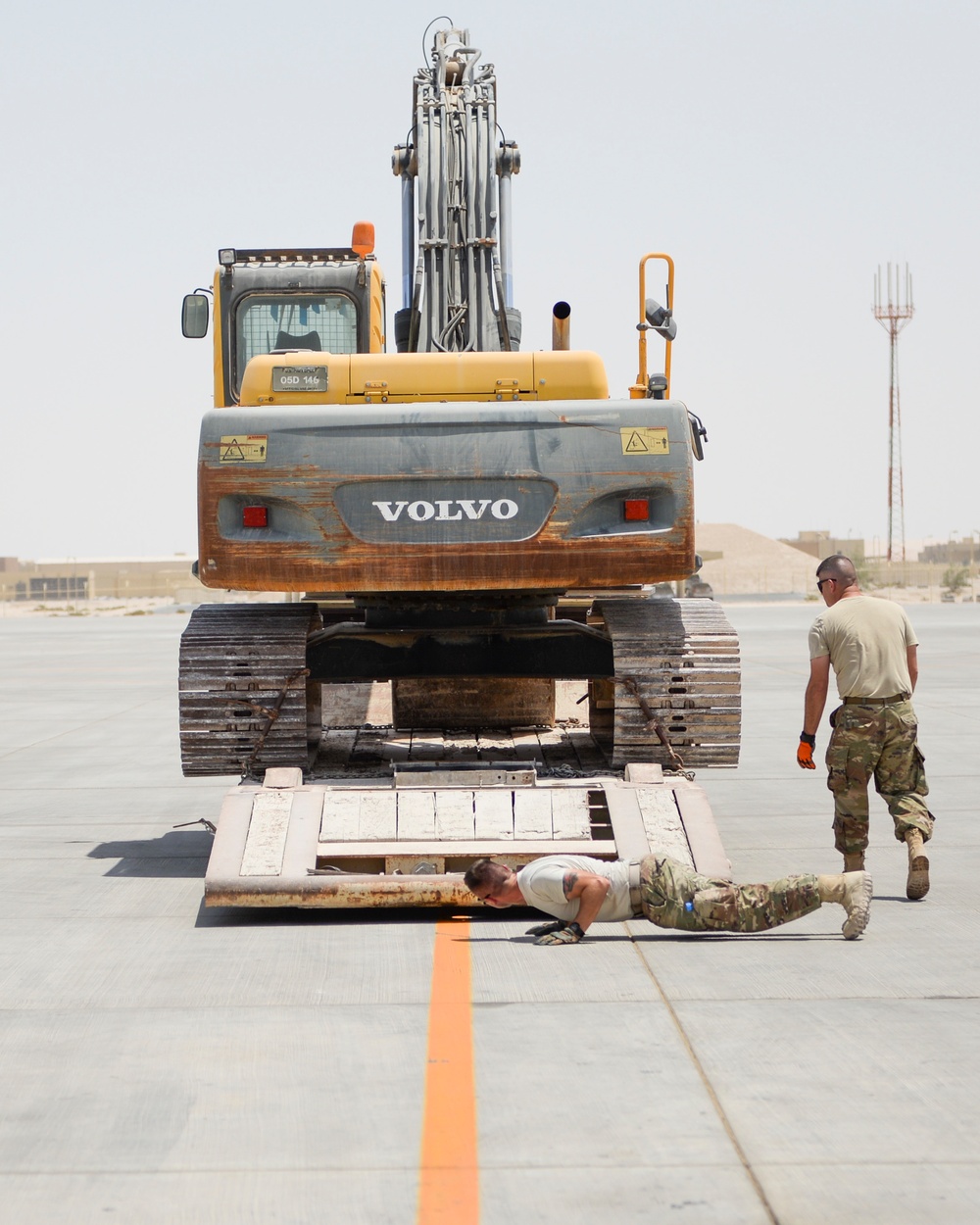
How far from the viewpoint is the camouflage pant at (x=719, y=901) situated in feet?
21.8

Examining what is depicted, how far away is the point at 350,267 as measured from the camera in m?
10.3

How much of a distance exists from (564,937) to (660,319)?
11.5 feet

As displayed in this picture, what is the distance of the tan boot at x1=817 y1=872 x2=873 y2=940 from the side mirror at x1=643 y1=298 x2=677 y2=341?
3169 millimetres

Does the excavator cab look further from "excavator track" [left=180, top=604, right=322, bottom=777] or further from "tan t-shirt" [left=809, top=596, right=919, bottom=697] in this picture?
"tan t-shirt" [left=809, top=596, right=919, bottom=697]

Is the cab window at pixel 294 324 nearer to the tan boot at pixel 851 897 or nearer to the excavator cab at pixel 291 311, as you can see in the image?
the excavator cab at pixel 291 311

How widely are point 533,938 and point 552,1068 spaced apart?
6.10 ft

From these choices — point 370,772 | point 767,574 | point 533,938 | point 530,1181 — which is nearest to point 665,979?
point 533,938

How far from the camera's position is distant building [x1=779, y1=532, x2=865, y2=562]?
110250 millimetres

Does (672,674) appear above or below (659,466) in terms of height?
below

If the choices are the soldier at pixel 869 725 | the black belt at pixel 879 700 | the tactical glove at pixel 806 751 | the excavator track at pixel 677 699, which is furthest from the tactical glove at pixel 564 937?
the black belt at pixel 879 700

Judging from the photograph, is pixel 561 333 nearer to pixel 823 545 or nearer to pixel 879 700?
pixel 879 700

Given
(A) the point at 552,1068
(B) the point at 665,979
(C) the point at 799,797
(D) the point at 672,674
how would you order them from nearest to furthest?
(A) the point at 552,1068 < (B) the point at 665,979 < (D) the point at 672,674 < (C) the point at 799,797

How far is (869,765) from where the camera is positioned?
25.1ft

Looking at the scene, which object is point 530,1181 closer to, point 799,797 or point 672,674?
point 672,674
